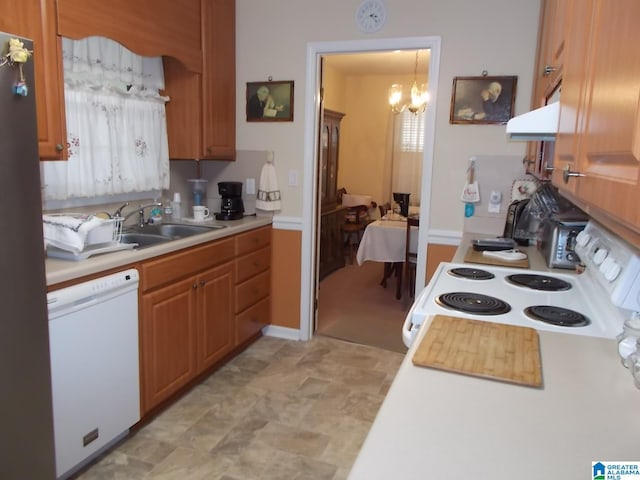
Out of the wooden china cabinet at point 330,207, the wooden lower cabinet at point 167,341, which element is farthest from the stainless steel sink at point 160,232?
the wooden china cabinet at point 330,207

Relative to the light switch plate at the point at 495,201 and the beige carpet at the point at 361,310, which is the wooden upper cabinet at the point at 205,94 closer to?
the beige carpet at the point at 361,310

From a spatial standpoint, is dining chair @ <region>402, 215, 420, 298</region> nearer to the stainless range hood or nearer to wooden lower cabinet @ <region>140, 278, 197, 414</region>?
wooden lower cabinet @ <region>140, 278, 197, 414</region>

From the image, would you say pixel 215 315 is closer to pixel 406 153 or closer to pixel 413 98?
pixel 413 98

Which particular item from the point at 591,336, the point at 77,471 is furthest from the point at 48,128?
the point at 591,336

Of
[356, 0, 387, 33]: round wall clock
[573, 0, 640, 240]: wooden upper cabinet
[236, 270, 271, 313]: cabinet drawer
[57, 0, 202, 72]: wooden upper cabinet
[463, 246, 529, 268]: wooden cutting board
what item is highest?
[356, 0, 387, 33]: round wall clock

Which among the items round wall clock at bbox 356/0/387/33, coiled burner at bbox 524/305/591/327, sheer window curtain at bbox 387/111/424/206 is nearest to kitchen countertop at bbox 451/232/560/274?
coiled burner at bbox 524/305/591/327

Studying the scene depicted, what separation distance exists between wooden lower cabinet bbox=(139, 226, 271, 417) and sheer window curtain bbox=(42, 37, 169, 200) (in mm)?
679

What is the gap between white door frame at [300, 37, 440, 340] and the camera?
3.15 metres

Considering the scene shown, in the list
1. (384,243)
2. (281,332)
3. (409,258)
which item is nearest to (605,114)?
(281,332)

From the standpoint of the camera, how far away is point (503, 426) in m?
0.91

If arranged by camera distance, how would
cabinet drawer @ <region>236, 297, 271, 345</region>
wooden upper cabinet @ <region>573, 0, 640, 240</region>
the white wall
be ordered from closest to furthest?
wooden upper cabinet @ <region>573, 0, 640, 240</region> → the white wall → cabinet drawer @ <region>236, 297, 271, 345</region>

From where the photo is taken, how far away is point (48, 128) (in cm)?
207

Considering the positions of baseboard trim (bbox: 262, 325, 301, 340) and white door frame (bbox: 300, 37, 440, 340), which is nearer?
white door frame (bbox: 300, 37, 440, 340)

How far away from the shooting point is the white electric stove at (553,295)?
1414mm
